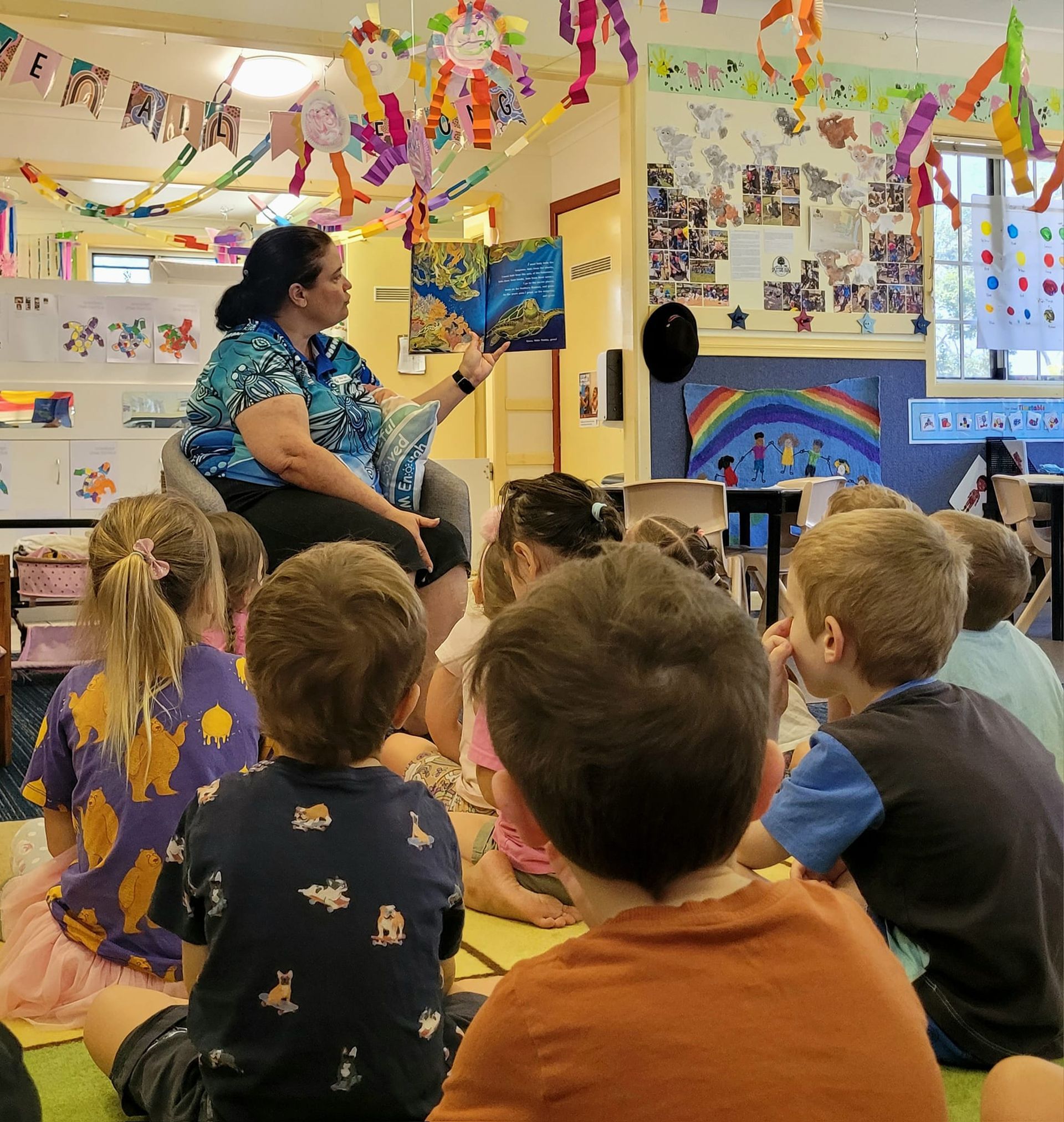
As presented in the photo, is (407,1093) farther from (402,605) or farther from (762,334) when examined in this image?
(762,334)

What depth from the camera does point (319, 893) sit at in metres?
1.01

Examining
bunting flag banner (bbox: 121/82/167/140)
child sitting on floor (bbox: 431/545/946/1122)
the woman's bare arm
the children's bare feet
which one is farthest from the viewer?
bunting flag banner (bbox: 121/82/167/140)

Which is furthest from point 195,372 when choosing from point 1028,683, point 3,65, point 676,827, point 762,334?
point 676,827

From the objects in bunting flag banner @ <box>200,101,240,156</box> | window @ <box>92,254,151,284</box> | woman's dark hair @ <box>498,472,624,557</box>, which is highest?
window @ <box>92,254,151,284</box>

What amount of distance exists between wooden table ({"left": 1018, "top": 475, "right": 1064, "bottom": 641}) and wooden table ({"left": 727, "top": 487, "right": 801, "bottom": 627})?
113 cm

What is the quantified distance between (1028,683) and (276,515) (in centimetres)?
174

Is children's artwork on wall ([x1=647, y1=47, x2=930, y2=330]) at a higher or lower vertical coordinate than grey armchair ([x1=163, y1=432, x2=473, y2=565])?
higher

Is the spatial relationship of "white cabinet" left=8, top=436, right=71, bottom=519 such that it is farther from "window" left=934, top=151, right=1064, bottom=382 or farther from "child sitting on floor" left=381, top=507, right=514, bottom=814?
"window" left=934, top=151, right=1064, bottom=382

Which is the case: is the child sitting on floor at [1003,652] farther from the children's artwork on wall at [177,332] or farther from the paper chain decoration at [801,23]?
the children's artwork on wall at [177,332]

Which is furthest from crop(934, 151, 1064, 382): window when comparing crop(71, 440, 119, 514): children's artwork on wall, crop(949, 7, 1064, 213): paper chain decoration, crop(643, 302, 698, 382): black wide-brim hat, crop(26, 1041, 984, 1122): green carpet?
crop(26, 1041, 984, 1122): green carpet

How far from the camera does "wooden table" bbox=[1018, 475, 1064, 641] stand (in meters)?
4.78

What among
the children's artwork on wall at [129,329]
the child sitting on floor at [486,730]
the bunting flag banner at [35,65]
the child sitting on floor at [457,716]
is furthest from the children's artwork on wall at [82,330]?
the child sitting on floor at [486,730]

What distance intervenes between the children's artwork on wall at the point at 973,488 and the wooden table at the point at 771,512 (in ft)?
5.78

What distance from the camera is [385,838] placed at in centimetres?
105
